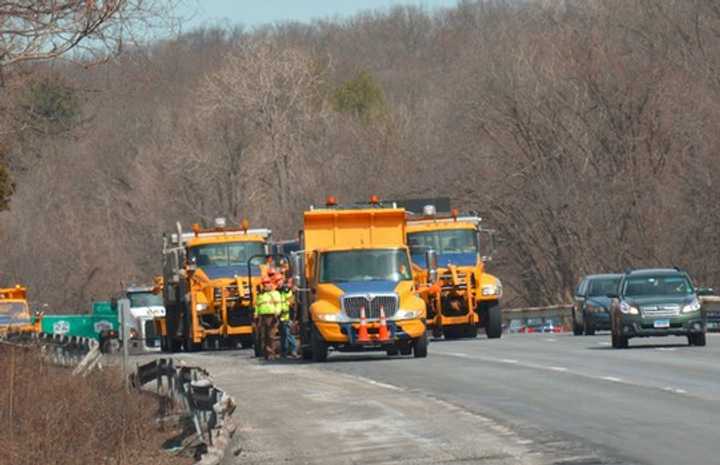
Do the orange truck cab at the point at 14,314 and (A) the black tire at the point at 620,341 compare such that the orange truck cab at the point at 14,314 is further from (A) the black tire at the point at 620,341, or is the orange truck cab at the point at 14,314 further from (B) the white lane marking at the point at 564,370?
(A) the black tire at the point at 620,341

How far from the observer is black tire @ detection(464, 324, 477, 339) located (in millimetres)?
47938

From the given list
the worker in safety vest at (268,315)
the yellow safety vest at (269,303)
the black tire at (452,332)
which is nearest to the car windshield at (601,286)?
the black tire at (452,332)

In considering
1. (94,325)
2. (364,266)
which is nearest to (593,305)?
(364,266)

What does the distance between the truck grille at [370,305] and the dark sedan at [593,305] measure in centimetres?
1331

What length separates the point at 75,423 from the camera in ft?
70.8

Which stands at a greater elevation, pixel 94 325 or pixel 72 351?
pixel 94 325

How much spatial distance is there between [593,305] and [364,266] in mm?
13415

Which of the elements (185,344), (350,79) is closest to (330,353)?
(185,344)

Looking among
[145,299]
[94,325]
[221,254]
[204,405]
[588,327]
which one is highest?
[221,254]

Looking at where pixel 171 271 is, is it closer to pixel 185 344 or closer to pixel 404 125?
pixel 185 344

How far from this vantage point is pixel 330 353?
1607 inches

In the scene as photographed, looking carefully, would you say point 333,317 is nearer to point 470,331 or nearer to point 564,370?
point 564,370

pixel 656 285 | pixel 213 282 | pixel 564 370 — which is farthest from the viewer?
pixel 213 282

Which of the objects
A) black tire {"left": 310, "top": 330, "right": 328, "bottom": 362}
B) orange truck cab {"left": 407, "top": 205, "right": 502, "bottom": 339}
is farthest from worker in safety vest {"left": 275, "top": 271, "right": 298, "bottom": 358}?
orange truck cab {"left": 407, "top": 205, "right": 502, "bottom": 339}
